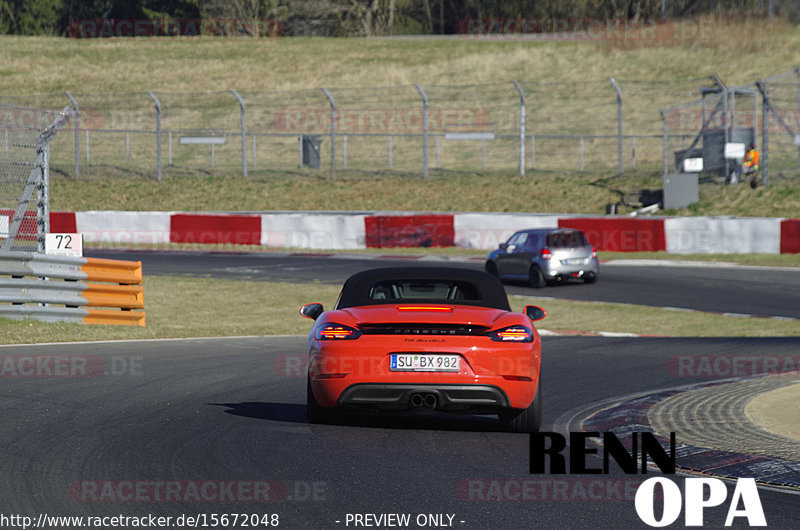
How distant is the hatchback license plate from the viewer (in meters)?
8.04

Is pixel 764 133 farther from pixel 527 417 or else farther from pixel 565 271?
pixel 527 417

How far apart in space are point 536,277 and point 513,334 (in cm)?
1488

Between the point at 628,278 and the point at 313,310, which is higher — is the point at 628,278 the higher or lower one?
the lower one

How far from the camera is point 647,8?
3127 inches

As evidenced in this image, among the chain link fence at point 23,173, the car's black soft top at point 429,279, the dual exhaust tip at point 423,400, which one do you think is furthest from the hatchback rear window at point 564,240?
the dual exhaust tip at point 423,400

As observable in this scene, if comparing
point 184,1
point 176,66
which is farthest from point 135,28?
point 176,66

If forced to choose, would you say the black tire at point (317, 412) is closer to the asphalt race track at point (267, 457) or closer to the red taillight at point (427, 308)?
the asphalt race track at point (267, 457)

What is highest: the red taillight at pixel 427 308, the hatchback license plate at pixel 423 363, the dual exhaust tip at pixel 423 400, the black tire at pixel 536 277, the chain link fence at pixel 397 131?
the chain link fence at pixel 397 131

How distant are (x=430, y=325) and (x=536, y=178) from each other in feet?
99.6

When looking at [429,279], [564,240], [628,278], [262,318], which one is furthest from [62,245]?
[628,278]

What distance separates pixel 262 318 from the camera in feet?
62.4

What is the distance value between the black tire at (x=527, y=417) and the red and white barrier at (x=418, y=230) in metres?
19.8

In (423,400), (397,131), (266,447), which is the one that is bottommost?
(266,447)

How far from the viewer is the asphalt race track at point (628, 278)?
2038cm
